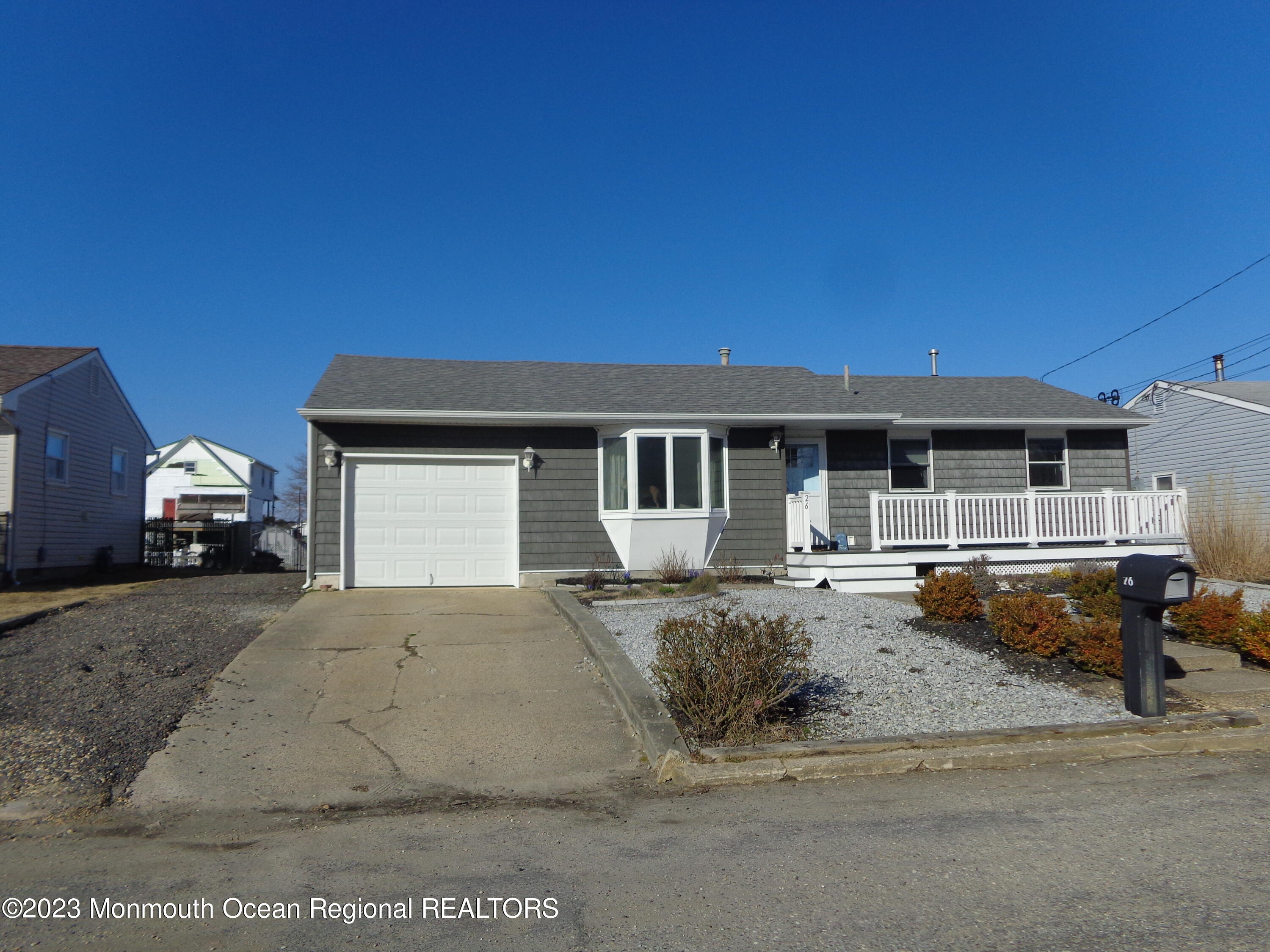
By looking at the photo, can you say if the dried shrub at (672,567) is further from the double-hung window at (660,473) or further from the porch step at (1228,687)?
the porch step at (1228,687)

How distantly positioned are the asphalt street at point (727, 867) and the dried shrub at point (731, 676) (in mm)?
653

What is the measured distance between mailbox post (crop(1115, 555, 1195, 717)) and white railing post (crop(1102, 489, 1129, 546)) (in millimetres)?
8805

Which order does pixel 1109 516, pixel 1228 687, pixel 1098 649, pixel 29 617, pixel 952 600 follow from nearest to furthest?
pixel 1228 687
pixel 1098 649
pixel 952 600
pixel 29 617
pixel 1109 516

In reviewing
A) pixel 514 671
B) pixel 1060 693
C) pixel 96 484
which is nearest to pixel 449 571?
pixel 514 671

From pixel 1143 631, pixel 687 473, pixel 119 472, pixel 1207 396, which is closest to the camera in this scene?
pixel 1143 631

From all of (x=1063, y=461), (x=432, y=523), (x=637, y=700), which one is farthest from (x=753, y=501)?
(x=637, y=700)

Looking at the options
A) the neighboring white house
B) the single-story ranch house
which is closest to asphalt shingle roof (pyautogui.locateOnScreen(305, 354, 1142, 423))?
the single-story ranch house

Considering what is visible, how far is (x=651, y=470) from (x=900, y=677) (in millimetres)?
6610

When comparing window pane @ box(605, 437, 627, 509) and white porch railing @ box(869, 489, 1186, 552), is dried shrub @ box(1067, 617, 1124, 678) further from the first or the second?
window pane @ box(605, 437, 627, 509)

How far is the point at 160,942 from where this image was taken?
3.21 m

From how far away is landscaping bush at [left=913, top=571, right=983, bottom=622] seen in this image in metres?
8.73

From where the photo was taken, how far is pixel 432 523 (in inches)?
517

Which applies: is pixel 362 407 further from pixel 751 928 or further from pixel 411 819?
pixel 751 928

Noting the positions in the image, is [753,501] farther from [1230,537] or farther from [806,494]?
[1230,537]
